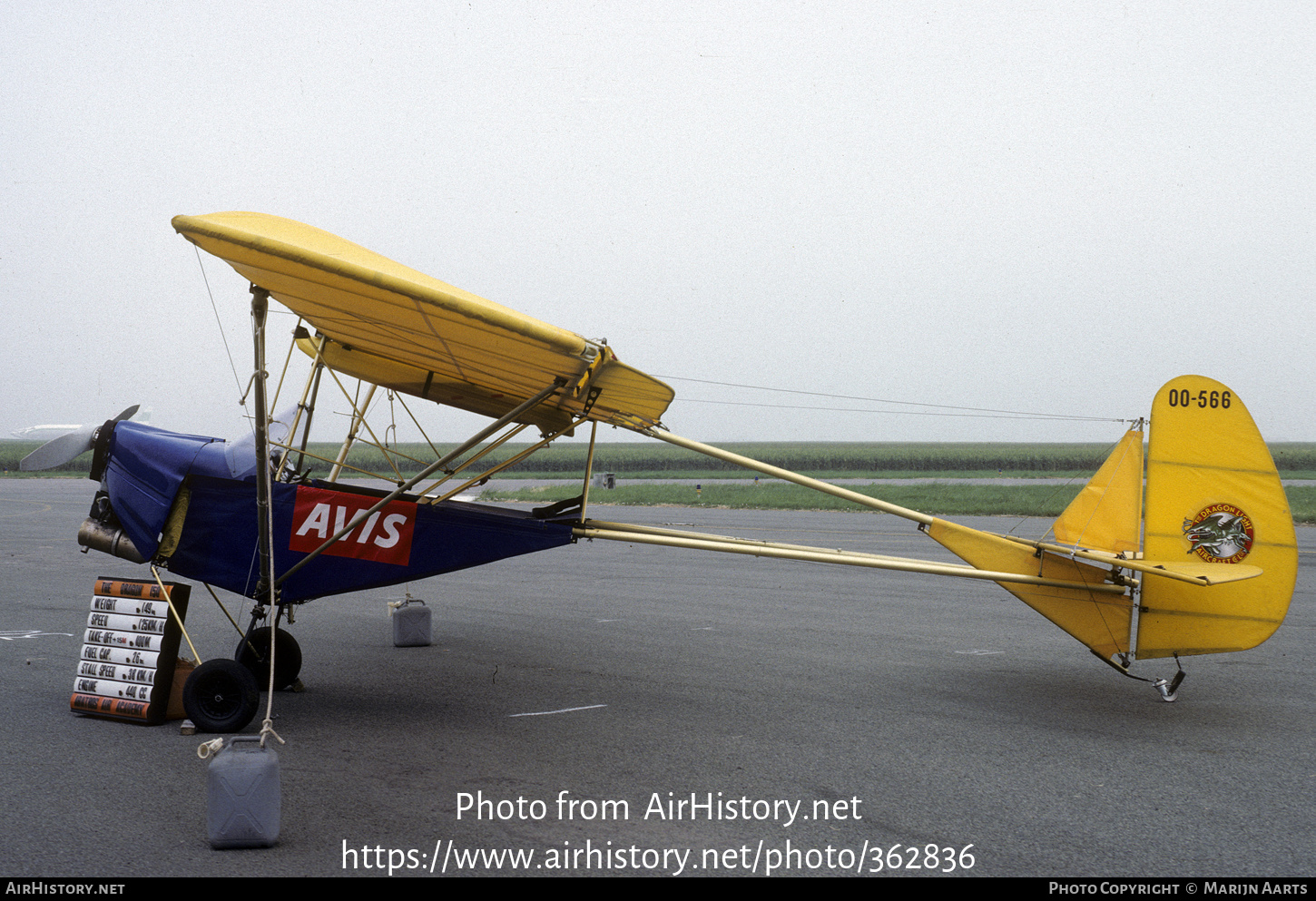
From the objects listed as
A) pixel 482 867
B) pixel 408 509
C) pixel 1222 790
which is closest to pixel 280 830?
pixel 482 867

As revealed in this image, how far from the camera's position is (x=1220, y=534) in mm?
6285

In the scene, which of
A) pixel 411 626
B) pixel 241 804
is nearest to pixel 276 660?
pixel 411 626

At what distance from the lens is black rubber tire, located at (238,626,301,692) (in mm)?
6754

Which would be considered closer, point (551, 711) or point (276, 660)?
point (551, 711)

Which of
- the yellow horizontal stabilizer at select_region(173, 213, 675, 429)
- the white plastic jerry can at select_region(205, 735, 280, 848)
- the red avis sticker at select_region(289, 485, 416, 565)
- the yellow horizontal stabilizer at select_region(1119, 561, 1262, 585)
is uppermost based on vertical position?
the yellow horizontal stabilizer at select_region(173, 213, 675, 429)

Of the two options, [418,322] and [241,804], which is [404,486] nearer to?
[418,322]

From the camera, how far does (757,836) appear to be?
4.07m

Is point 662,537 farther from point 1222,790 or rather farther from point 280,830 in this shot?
point 1222,790

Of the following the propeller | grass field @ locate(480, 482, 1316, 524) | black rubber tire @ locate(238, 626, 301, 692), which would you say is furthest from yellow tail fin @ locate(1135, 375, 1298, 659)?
grass field @ locate(480, 482, 1316, 524)

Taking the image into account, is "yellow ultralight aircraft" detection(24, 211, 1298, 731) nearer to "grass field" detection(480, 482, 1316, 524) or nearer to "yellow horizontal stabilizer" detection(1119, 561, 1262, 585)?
"yellow horizontal stabilizer" detection(1119, 561, 1262, 585)

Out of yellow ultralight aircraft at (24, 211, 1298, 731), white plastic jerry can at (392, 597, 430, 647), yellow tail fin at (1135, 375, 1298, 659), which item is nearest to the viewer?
yellow ultralight aircraft at (24, 211, 1298, 731)

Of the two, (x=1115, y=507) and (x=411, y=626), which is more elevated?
(x=1115, y=507)

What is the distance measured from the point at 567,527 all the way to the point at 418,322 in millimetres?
2010

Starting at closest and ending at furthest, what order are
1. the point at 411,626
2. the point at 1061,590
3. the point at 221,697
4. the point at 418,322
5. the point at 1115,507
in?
the point at 418,322 → the point at 221,697 → the point at 1061,590 → the point at 1115,507 → the point at 411,626
